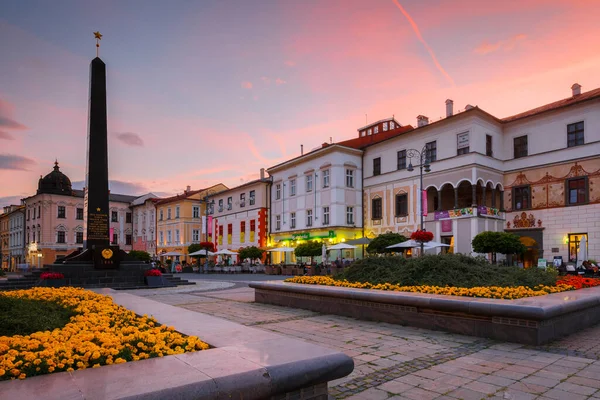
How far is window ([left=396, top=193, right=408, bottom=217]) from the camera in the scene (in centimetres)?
3603

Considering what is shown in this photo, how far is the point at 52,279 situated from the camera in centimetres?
1838

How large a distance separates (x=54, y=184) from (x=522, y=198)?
65.3 metres

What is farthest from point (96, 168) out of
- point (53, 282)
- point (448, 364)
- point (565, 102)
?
point (565, 102)

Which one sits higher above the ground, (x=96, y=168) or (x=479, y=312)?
(x=96, y=168)

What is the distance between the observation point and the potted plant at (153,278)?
68.4 feet

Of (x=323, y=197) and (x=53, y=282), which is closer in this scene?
(x=53, y=282)

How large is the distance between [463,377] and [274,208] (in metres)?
43.5

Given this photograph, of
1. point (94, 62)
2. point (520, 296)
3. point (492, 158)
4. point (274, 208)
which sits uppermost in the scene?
point (94, 62)

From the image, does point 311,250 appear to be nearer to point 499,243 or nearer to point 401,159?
point 401,159

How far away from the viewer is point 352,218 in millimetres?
40156

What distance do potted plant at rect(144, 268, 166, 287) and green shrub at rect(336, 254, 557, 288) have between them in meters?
12.3

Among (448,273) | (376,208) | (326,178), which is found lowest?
(448,273)

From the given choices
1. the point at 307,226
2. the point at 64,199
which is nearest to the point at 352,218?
the point at 307,226

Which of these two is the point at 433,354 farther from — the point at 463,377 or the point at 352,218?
the point at 352,218
